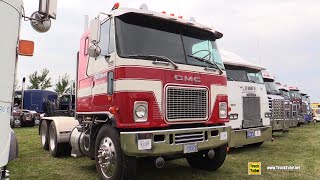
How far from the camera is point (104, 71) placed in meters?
5.86

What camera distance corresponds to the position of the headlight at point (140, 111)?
17.0 feet

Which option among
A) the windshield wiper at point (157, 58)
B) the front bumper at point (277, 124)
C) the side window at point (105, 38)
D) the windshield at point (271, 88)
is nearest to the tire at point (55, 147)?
the side window at point (105, 38)

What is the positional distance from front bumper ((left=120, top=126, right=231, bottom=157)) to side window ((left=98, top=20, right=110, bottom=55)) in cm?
168

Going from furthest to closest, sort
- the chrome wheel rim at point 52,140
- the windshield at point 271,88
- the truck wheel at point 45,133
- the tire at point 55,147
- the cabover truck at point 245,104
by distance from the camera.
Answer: the windshield at point 271,88 < the truck wheel at point 45,133 < the cabover truck at point 245,104 < the chrome wheel rim at point 52,140 < the tire at point 55,147

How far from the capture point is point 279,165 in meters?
7.64

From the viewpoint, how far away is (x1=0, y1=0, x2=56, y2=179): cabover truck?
3.63 meters

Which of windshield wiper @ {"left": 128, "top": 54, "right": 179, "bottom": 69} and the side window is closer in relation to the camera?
windshield wiper @ {"left": 128, "top": 54, "right": 179, "bottom": 69}

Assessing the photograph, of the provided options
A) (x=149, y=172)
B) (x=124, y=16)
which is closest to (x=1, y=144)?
(x=124, y=16)

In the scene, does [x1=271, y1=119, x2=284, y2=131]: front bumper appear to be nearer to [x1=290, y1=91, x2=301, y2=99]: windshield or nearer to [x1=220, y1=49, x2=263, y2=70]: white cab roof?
[x1=220, y1=49, x2=263, y2=70]: white cab roof

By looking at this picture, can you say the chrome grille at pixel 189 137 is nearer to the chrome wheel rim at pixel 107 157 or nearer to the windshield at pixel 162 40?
the chrome wheel rim at pixel 107 157

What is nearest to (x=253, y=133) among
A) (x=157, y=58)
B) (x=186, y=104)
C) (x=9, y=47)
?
(x=186, y=104)

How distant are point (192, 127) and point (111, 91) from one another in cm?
162

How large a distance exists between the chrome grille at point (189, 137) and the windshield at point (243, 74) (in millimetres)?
4043

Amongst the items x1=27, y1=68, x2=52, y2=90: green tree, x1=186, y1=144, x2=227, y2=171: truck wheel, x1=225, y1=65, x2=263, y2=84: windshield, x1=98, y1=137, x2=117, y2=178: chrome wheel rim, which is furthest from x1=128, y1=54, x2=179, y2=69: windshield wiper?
x1=27, y1=68, x2=52, y2=90: green tree
